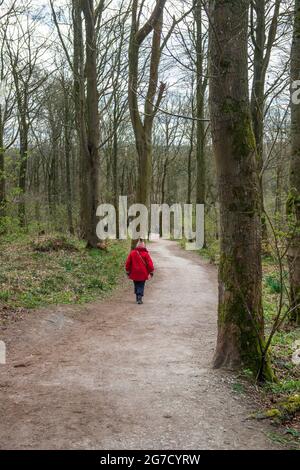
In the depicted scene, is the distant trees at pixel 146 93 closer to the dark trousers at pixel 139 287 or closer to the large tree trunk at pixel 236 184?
the dark trousers at pixel 139 287

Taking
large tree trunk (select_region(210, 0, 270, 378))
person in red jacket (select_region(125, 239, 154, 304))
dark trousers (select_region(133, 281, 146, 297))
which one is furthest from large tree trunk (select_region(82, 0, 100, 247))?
large tree trunk (select_region(210, 0, 270, 378))

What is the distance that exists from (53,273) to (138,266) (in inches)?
111

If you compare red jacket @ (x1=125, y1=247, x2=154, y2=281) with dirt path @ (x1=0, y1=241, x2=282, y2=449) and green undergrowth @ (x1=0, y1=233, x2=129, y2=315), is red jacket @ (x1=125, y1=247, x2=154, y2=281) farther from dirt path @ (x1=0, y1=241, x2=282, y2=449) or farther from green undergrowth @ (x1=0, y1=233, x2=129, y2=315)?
dirt path @ (x1=0, y1=241, x2=282, y2=449)

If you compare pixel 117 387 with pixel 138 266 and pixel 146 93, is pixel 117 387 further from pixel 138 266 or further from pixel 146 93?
pixel 146 93

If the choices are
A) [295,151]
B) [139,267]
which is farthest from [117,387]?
[139,267]

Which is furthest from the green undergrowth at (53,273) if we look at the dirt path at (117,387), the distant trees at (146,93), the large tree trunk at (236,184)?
the large tree trunk at (236,184)

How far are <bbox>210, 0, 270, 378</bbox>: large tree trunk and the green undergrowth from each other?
Answer: 543 cm

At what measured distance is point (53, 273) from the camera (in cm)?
1292

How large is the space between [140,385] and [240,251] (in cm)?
214

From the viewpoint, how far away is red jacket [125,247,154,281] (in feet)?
38.4

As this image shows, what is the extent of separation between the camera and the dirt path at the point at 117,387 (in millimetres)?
4234
